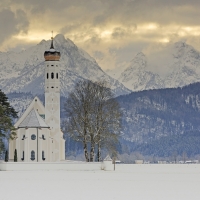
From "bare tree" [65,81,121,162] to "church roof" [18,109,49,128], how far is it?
782 inches

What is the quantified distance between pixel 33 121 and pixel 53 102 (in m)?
9.40

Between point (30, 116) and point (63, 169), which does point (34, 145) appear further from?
point (63, 169)

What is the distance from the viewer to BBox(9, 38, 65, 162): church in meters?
117

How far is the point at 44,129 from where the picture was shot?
119312 millimetres

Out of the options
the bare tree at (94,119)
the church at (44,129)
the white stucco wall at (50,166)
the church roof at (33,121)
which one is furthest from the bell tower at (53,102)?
the white stucco wall at (50,166)

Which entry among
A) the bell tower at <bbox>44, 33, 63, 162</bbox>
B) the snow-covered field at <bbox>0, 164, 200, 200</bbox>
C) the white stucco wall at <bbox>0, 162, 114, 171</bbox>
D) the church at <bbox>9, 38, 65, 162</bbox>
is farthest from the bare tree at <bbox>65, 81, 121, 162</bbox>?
the snow-covered field at <bbox>0, 164, 200, 200</bbox>

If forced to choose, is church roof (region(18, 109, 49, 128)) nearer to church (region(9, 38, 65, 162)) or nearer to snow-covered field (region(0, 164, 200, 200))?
church (region(9, 38, 65, 162))

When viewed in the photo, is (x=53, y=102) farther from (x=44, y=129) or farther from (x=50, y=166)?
(x=50, y=166)

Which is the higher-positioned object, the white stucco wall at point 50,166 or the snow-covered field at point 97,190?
the white stucco wall at point 50,166

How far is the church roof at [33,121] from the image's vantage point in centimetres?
11812

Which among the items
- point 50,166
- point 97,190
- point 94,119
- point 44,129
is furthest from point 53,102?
point 97,190

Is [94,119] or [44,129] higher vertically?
[44,129]

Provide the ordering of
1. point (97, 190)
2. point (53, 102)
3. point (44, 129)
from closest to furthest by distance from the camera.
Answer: point (97, 190) < point (44, 129) < point (53, 102)

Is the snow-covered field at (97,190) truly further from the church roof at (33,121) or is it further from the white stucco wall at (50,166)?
the church roof at (33,121)
